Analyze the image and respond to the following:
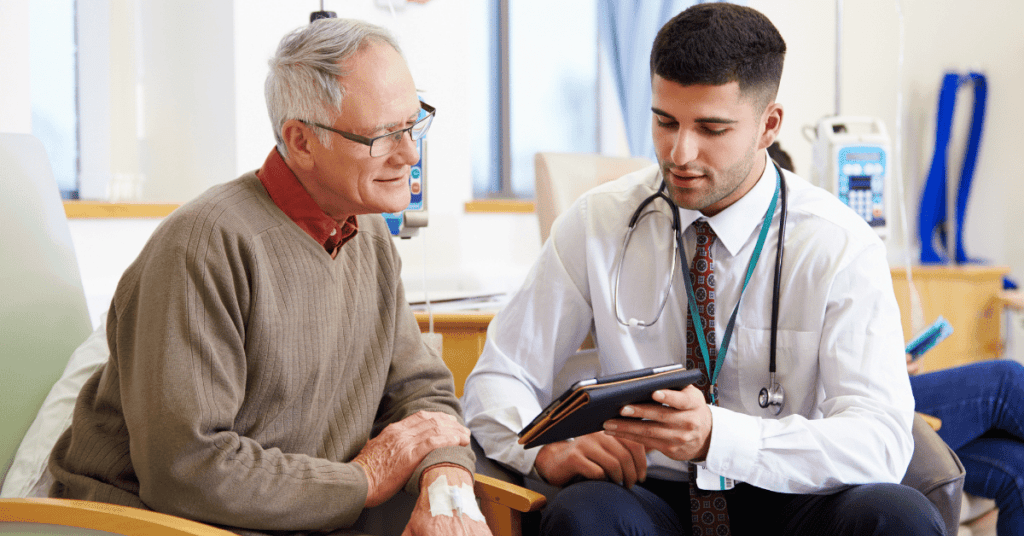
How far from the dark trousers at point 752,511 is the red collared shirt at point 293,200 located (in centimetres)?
53

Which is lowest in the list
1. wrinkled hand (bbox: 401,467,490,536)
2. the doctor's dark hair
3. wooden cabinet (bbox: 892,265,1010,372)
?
wooden cabinet (bbox: 892,265,1010,372)

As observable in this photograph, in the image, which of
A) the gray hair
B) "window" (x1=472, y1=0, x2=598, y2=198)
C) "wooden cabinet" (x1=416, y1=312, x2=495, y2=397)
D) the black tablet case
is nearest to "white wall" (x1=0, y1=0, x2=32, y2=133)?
"wooden cabinet" (x1=416, y1=312, x2=495, y2=397)

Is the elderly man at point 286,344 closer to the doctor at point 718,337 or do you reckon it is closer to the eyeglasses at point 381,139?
A: the eyeglasses at point 381,139

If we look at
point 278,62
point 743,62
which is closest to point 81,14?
point 278,62

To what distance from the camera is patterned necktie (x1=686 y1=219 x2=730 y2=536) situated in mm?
1292

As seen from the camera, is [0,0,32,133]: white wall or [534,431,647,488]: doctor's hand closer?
[534,431,647,488]: doctor's hand

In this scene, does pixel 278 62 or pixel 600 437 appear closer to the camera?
pixel 278 62

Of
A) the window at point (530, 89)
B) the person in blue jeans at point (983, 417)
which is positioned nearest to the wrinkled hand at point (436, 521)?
the person in blue jeans at point (983, 417)

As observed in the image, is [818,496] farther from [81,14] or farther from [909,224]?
[909,224]

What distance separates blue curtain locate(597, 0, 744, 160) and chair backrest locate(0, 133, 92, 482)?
2786 mm

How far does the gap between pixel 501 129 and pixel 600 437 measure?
8.71ft

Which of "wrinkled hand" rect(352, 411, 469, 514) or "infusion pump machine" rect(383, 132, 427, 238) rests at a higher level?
"infusion pump machine" rect(383, 132, 427, 238)

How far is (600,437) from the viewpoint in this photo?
1334 mm

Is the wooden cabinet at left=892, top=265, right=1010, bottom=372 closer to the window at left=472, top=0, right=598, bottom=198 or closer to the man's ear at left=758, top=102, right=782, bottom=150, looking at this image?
the window at left=472, top=0, right=598, bottom=198
